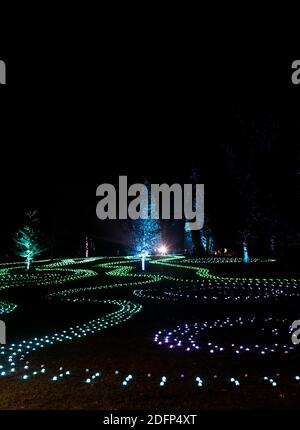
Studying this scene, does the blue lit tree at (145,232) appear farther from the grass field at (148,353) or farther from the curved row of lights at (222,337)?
the curved row of lights at (222,337)

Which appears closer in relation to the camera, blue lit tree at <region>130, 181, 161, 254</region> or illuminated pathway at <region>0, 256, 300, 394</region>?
illuminated pathway at <region>0, 256, 300, 394</region>

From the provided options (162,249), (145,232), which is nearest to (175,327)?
Answer: (145,232)

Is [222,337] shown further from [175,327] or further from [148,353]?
[148,353]

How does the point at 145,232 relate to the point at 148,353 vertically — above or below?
above

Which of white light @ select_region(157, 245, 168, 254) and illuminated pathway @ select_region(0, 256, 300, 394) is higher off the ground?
illuminated pathway @ select_region(0, 256, 300, 394)

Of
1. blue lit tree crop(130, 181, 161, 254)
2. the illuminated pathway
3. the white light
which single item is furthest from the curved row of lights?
the white light

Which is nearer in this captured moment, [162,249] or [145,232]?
[145,232]

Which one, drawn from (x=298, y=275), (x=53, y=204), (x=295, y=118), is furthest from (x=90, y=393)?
(x=53, y=204)

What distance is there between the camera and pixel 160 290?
631 inches

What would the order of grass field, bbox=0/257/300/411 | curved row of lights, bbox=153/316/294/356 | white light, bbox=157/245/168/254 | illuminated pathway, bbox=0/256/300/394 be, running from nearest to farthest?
grass field, bbox=0/257/300/411
illuminated pathway, bbox=0/256/300/394
curved row of lights, bbox=153/316/294/356
white light, bbox=157/245/168/254

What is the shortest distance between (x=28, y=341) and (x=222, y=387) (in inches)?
183

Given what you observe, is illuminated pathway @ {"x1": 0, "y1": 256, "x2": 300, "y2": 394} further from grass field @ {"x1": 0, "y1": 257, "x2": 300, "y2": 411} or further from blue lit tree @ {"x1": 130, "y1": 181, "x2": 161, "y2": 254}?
blue lit tree @ {"x1": 130, "y1": 181, "x2": 161, "y2": 254}

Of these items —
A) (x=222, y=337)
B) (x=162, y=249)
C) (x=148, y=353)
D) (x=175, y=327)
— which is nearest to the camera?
(x=148, y=353)

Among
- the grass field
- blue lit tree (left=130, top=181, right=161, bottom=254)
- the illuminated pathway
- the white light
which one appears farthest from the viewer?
the white light
